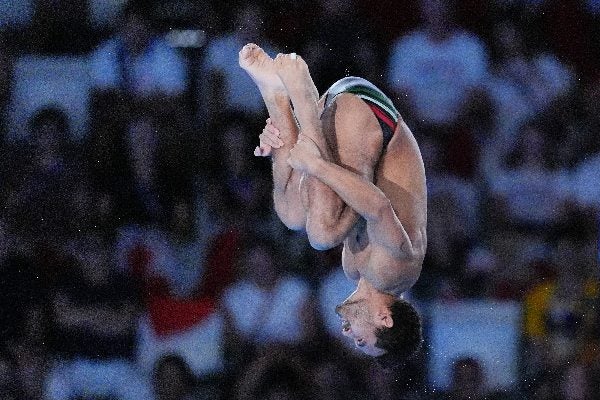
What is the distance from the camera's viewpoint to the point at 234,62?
149 inches

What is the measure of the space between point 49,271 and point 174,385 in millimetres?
619

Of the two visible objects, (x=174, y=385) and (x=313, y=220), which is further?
(x=174, y=385)

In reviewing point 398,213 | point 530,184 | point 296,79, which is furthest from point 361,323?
point 530,184

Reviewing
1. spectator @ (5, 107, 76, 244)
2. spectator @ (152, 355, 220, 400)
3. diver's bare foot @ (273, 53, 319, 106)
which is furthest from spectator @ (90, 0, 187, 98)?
diver's bare foot @ (273, 53, 319, 106)

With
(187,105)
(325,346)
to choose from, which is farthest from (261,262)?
(187,105)

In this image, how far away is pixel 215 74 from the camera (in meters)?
3.79

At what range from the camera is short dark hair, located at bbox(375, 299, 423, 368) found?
2779 millimetres

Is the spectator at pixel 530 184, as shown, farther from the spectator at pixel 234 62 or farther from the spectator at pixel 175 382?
the spectator at pixel 175 382

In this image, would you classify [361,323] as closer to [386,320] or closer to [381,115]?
[386,320]

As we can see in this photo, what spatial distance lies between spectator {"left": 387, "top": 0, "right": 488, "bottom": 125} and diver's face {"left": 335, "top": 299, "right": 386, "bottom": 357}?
1.18m

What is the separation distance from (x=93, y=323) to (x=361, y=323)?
4.28ft

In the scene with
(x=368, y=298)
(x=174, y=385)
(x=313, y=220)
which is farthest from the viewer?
(x=174, y=385)

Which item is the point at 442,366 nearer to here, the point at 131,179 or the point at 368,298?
the point at 368,298

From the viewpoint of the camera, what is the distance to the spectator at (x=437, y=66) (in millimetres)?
3791
